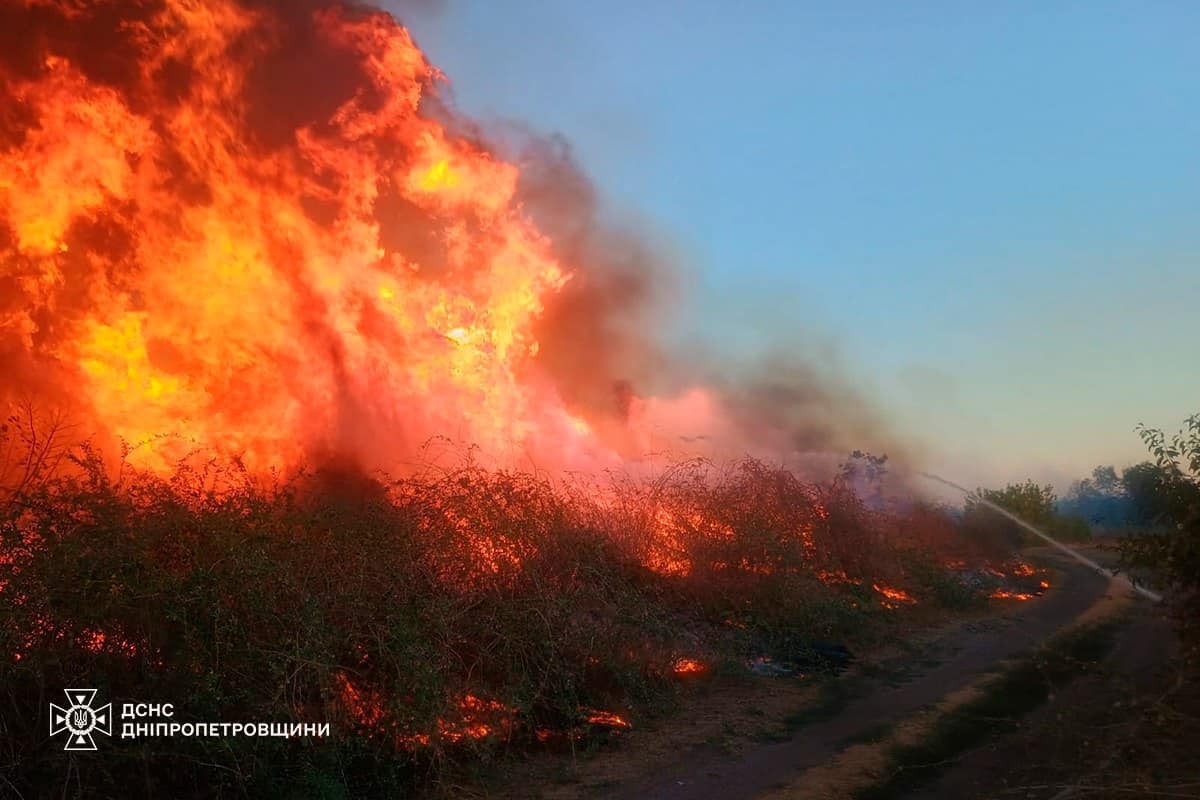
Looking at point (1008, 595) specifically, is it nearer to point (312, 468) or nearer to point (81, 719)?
point (312, 468)

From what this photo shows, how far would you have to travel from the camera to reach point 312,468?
13.9m

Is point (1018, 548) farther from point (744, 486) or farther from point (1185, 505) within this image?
point (1185, 505)

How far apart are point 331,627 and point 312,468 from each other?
7326 mm

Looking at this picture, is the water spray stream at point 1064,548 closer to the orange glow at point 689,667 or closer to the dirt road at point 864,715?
the dirt road at point 864,715

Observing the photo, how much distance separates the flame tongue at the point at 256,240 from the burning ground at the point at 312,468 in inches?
1.9

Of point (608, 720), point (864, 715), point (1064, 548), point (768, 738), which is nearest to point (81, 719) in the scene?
point (608, 720)

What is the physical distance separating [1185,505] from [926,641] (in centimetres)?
554

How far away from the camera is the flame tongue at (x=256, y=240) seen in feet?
37.4

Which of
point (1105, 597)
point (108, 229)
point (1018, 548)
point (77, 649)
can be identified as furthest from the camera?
point (1018, 548)

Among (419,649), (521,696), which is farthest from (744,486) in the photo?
(419,649)

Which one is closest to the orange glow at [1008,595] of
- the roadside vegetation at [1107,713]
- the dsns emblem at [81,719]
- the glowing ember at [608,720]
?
the roadside vegetation at [1107,713]

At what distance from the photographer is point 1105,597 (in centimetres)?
1980

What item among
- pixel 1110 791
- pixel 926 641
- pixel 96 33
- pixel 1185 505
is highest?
pixel 96 33

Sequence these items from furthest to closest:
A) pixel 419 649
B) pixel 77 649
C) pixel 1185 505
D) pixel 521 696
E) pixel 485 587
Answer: pixel 1185 505, pixel 485 587, pixel 521 696, pixel 419 649, pixel 77 649
